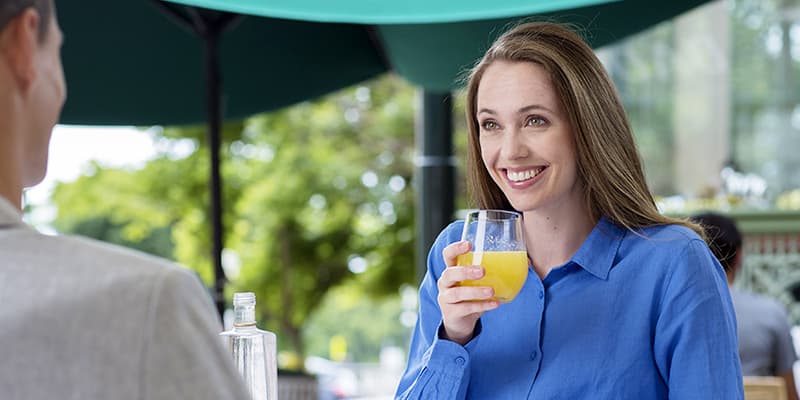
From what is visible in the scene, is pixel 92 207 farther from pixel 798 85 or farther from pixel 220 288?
pixel 220 288

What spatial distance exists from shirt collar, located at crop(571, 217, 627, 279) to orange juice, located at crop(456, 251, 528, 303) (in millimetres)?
143

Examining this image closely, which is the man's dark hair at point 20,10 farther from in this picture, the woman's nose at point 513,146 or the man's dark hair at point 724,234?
the man's dark hair at point 724,234

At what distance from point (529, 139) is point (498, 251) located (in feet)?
0.74

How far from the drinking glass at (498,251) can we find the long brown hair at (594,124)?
188 millimetres

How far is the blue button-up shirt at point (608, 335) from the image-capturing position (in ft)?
5.59

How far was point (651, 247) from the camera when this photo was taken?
1819 millimetres

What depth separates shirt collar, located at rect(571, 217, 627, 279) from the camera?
186 cm

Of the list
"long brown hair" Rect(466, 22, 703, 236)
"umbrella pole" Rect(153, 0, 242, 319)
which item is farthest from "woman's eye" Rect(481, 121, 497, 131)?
"umbrella pole" Rect(153, 0, 242, 319)

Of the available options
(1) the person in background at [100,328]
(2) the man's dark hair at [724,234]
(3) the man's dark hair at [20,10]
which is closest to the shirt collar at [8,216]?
(1) the person in background at [100,328]

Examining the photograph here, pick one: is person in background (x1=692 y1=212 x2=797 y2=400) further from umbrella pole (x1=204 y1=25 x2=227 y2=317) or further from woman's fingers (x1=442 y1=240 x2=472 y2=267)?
woman's fingers (x1=442 y1=240 x2=472 y2=267)

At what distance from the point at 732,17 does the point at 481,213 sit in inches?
424

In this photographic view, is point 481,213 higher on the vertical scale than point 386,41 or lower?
lower

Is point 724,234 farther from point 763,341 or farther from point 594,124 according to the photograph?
point 594,124

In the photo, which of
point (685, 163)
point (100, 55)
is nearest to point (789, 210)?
point (685, 163)
